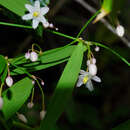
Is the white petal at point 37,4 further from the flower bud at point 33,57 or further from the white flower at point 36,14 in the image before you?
the flower bud at point 33,57

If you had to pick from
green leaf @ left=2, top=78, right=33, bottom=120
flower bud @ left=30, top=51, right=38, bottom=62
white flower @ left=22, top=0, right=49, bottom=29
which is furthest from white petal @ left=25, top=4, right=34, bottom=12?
green leaf @ left=2, top=78, right=33, bottom=120

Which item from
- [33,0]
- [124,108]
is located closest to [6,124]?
[33,0]

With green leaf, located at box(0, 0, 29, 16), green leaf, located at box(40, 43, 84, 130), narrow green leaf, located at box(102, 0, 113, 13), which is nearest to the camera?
narrow green leaf, located at box(102, 0, 113, 13)

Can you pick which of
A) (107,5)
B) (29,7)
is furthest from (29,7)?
(107,5)

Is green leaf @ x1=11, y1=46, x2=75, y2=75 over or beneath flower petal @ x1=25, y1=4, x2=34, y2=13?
beneath

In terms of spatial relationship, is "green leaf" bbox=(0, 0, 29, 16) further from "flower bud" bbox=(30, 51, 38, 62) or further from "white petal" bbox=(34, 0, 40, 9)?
"flower bud" bbox=(30, 51, 38, 62)

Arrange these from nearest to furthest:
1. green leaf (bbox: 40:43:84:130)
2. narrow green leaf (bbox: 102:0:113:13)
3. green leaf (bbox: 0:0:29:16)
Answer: narrow green leaf (bbox: 102:0:113:13) < green leaf (bbox: 40:43:84:130) < green leaf (bbox: 0:0:29:16)

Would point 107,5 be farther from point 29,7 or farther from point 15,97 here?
point 15,97
